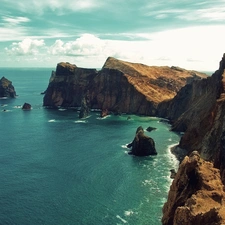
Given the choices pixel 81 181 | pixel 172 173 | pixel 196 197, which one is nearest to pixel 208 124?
pixel 172 173

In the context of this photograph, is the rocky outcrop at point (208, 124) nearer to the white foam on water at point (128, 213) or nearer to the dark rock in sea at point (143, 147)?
the dark rock in sea at point (143, 147)

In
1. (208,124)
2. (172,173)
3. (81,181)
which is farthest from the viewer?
(208,124)

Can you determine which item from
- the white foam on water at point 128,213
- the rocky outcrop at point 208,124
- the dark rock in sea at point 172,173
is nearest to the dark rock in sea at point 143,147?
the rocky outcrop at point 208,124

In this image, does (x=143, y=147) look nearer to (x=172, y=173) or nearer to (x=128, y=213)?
(x=172, y=173)

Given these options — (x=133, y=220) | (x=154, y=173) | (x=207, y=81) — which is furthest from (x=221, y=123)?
(x=207, y=81)

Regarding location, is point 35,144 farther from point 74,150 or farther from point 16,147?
point 74,150

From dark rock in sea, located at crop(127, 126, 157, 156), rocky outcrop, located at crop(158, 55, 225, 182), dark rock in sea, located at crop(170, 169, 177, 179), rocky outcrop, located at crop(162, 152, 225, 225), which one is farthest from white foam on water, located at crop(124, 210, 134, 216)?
dark rock in sea, located at crop(127, 126, 157, 156)

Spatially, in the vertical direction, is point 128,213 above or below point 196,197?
below
